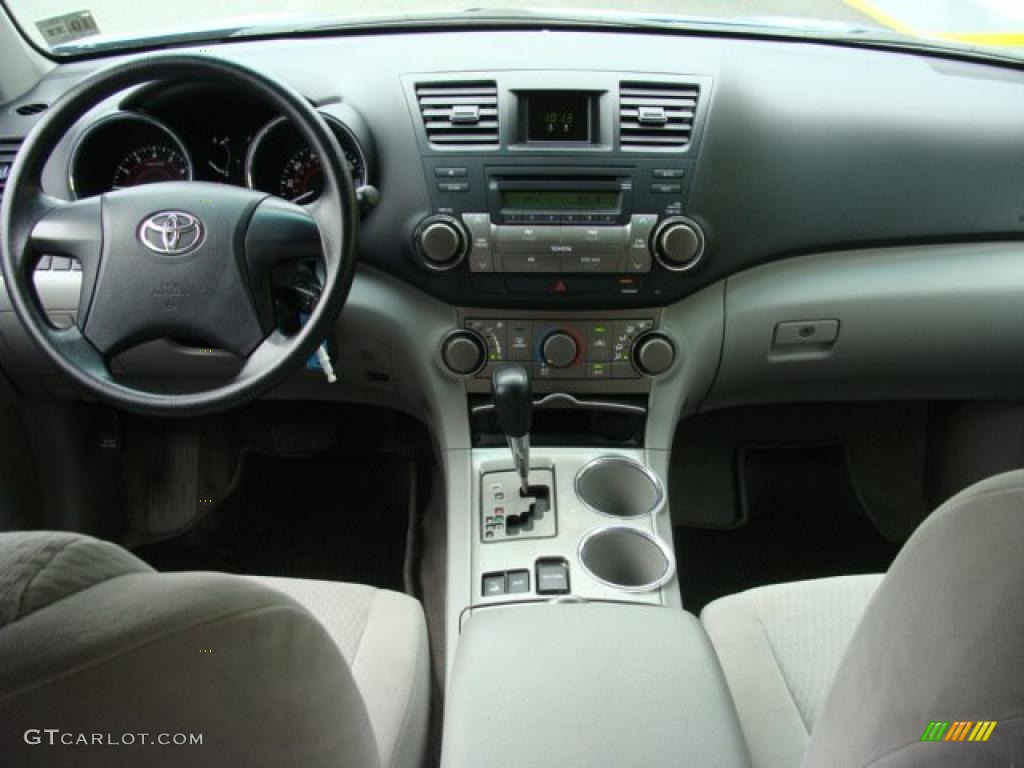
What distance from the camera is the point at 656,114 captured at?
5.18 ft

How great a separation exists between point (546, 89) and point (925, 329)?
35.4 inches

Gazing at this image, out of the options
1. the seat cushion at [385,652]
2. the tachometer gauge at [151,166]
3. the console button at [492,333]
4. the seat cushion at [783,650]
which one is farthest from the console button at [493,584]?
the tachometer gauge at [151,166]

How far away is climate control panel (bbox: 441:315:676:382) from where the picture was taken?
66.7 inches

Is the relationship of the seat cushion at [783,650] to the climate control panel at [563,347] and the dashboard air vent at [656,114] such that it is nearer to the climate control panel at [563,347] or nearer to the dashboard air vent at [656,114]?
the climate control panel at [563,347]

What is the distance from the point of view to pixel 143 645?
1.69ft

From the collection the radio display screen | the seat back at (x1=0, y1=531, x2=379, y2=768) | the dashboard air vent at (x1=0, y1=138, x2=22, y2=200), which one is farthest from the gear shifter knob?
the dashboard air vent at (x1=0, y1=138, x2=22, y2=200)

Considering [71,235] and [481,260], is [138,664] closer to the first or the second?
[71,235]

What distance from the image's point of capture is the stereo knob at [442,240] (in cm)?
159

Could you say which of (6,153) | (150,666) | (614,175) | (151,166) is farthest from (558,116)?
(150,666)

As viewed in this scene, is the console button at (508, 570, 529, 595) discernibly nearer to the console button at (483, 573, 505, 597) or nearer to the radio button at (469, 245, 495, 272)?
the console button at (483, 573, 505, 597)

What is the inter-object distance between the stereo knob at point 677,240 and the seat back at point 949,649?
0.92 m

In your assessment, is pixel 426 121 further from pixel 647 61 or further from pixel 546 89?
pixel 647 61

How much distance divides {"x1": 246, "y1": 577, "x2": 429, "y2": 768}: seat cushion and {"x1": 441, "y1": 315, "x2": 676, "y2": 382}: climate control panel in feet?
1.65

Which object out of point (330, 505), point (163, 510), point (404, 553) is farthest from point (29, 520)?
point (404, 553)
